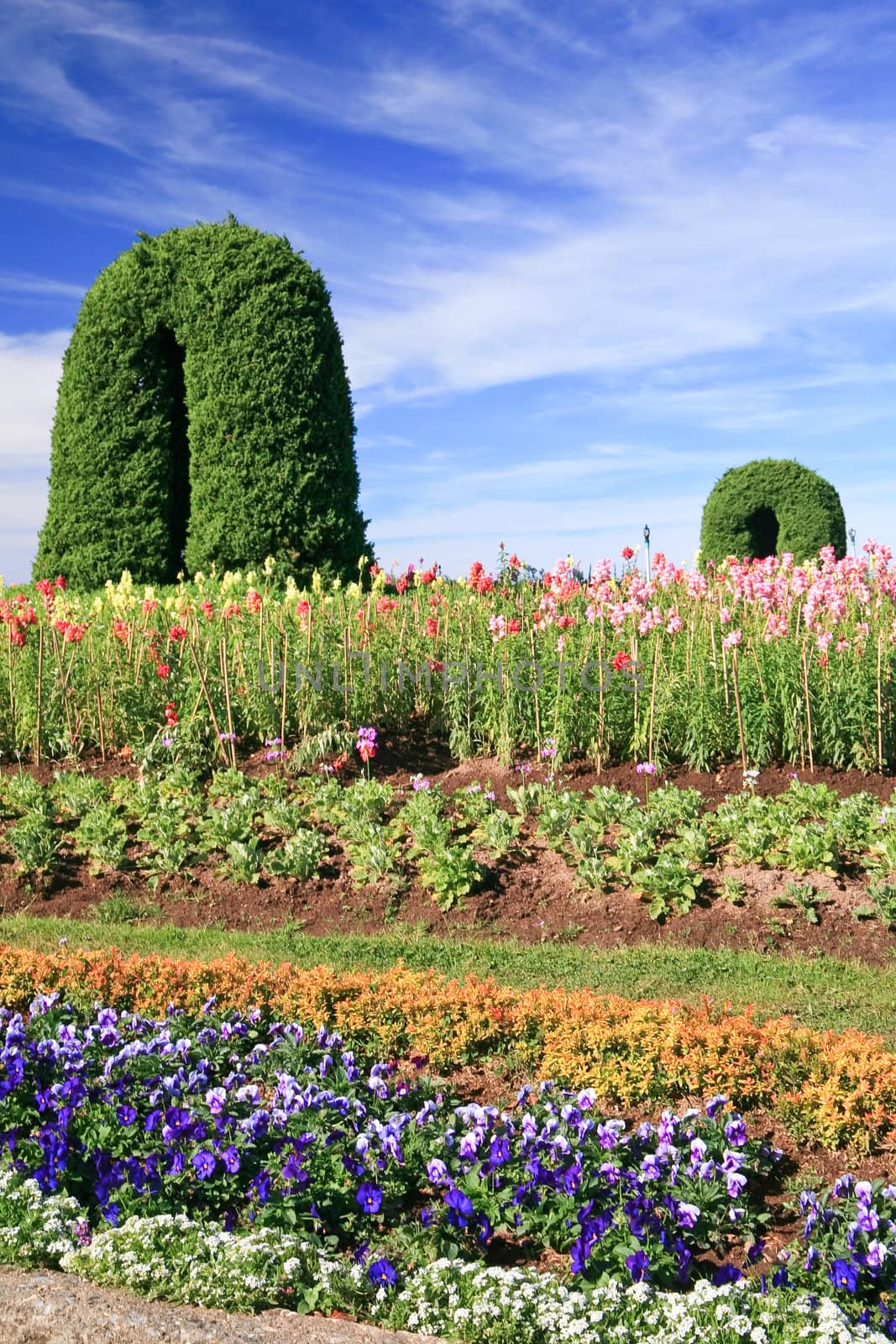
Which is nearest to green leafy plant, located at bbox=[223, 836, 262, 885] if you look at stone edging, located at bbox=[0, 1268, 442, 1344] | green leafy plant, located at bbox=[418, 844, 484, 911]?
green leafy plant, located at bbox=[418, 844, 484, 911]

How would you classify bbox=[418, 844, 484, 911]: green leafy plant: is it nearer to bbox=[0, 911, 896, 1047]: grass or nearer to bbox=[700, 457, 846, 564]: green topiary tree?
bbox=[0, 911, 896, 1047]: grass

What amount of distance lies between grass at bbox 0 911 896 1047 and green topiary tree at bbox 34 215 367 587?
22.9 ft

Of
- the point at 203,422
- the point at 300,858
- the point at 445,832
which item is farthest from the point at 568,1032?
the point at 203,422

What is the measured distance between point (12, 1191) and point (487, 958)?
2.58 meters

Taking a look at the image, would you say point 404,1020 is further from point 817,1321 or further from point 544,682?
point 544,682

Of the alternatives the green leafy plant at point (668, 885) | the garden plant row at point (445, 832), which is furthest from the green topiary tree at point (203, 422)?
the green leafy plant at point (668, 885)

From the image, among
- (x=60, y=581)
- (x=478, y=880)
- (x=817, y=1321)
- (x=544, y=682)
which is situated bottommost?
(x=817, y=1321)

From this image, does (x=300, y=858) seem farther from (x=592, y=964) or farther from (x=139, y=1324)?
(x=139, y=1324)

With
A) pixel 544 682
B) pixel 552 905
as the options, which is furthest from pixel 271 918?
pixel 544 682

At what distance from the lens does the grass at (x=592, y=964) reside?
15.9 feet

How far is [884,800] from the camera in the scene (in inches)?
268

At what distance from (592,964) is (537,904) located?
29.9 inches

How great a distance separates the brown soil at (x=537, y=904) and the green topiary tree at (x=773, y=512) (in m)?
12.0

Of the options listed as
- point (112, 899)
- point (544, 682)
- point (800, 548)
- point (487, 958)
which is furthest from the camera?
point (800, 548)
